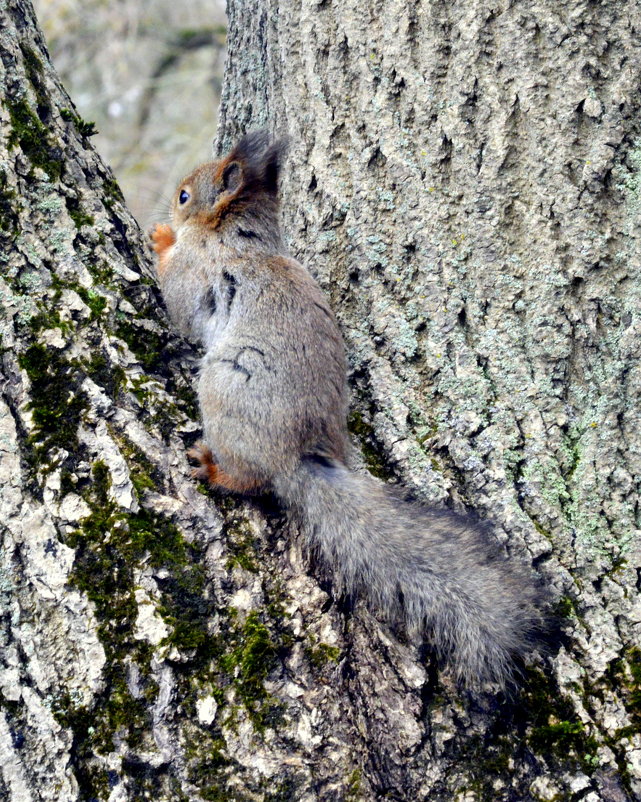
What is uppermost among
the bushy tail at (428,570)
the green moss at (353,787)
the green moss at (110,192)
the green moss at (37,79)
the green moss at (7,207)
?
the green moss at (37,79)

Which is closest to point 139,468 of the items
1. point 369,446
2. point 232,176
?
point 369,446

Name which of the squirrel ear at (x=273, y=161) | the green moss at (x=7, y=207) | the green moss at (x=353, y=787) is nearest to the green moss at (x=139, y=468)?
the green moss at (x=7, y=207)

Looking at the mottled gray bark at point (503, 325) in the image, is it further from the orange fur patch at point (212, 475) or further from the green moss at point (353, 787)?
the orange fur patch at point (212, 475)

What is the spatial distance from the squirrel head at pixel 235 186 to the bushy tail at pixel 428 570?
152 cm

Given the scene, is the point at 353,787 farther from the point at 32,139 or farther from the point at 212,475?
the point at 32,139

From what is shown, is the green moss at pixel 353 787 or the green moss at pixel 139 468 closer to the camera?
the green moss at pixel 353 787

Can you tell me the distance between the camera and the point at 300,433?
296cm

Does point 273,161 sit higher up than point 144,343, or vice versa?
point 273,161

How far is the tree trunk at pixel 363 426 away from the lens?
7.09 feet

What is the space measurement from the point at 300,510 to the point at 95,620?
76cm

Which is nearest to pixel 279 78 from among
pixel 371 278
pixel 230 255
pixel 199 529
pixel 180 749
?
pixel 230 255

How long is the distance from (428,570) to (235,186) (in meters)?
2.12

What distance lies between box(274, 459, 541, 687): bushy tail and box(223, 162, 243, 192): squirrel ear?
1.65 m

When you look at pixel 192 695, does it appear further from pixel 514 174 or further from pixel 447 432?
pixel 514 174
